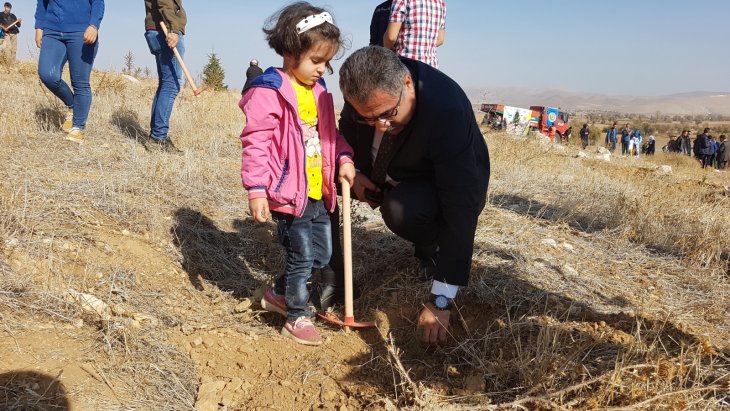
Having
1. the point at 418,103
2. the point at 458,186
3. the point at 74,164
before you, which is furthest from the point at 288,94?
the point at 74,164

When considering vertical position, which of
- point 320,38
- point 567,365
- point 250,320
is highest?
point 320,38

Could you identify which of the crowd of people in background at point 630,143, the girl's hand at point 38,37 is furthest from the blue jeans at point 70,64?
the crowd of people in background at point 630,143

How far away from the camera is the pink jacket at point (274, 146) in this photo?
6.84 feet

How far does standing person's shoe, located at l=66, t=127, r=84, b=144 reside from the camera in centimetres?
451

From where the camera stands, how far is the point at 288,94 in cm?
211

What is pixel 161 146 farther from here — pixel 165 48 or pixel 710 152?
pixel 710 152

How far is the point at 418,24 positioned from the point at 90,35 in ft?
9.02

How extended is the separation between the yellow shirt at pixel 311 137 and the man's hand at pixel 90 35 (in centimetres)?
299

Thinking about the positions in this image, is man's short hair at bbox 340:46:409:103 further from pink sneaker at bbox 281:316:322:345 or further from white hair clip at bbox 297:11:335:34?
pink sneaker at bbox 281:316:322:345

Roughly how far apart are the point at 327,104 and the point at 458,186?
0.70m

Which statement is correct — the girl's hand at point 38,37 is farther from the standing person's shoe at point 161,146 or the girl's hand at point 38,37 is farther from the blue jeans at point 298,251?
the blue jeans at point 298,251

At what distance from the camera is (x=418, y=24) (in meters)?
3.44

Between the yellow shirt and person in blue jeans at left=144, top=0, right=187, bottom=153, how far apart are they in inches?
109

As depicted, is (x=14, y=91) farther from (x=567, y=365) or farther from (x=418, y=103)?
(x=567, y=365)
